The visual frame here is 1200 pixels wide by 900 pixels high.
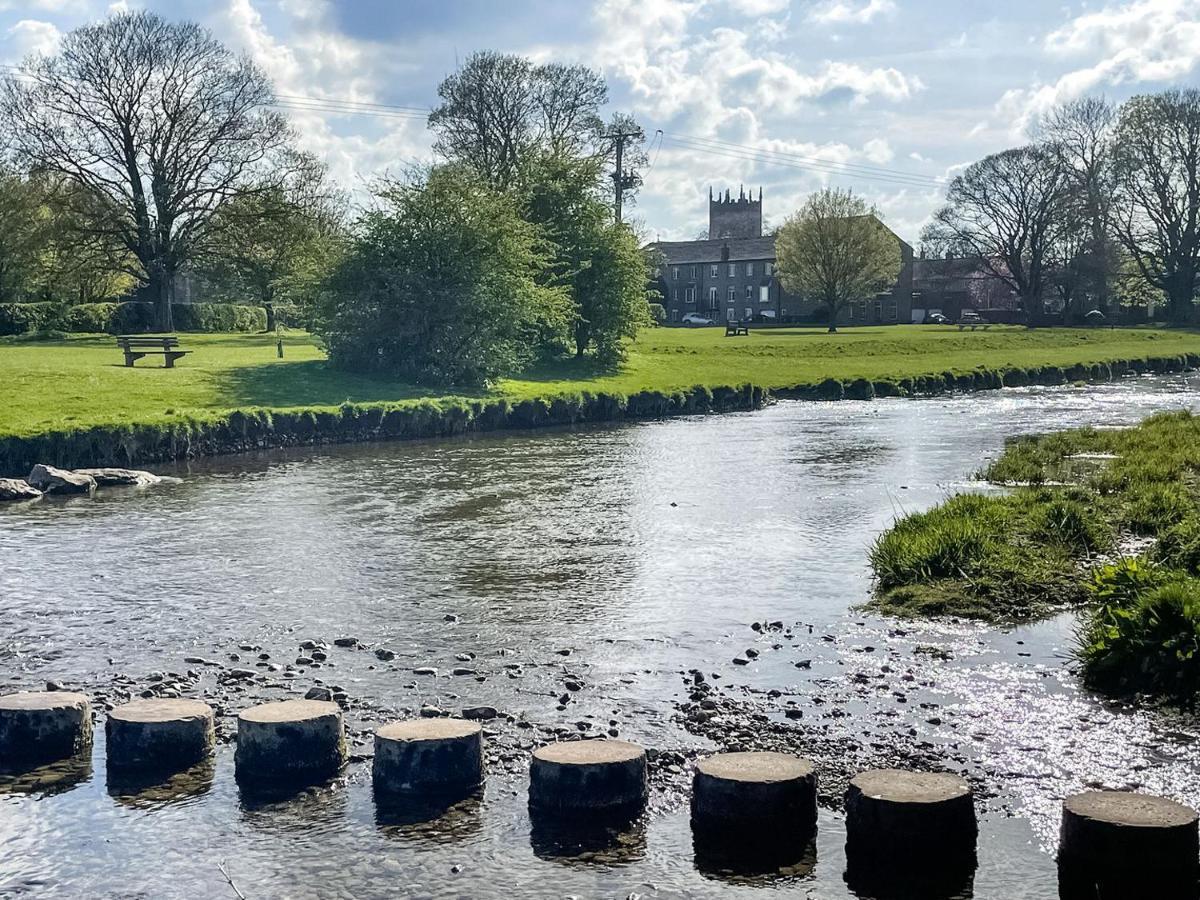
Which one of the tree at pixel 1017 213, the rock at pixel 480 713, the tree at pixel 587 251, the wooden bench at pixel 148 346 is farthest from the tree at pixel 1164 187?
the rock at pixel 480 713

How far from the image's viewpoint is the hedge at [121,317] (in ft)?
191

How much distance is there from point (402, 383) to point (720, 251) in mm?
104596

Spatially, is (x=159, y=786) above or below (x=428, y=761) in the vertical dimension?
below

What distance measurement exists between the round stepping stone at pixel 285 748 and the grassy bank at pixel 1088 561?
20.0 ft

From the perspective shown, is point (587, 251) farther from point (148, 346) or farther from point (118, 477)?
point (118, 477)

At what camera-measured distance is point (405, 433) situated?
33844mm

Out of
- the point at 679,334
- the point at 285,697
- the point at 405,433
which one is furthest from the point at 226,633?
the point at 679,334

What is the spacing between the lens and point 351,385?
37875 mm

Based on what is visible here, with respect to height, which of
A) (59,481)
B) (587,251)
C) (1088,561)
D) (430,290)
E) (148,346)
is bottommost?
(1088,561)

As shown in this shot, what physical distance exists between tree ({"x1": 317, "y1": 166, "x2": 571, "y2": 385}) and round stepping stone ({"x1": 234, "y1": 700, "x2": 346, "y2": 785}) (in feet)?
103

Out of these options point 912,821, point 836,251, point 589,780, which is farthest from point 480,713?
point 836,251

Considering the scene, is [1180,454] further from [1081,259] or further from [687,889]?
[1081,259]

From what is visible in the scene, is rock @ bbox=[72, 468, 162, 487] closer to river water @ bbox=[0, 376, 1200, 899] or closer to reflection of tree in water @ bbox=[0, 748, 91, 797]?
river water @ bbox=[0, 376, 1200, 899]

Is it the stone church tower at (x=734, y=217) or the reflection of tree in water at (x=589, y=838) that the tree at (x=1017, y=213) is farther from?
the reflection of tree in water at (x=589, y=838)
